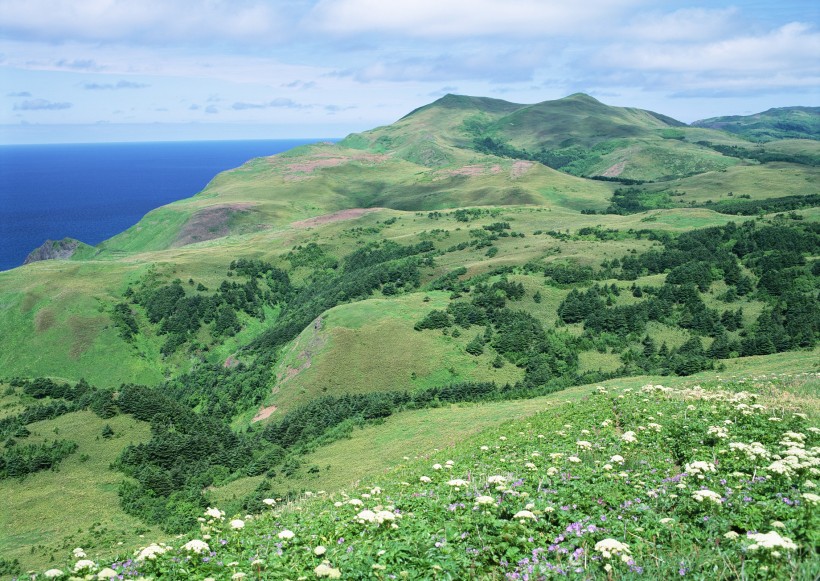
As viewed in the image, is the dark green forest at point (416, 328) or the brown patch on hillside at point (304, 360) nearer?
the dark green forest at point (416, 328)

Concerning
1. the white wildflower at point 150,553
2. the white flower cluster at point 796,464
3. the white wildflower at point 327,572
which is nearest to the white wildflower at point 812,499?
the white flower cluster at point 796,464

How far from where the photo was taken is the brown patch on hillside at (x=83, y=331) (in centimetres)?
8606

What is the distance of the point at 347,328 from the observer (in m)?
70.8

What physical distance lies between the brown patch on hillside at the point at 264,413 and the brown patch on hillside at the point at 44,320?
53970mm

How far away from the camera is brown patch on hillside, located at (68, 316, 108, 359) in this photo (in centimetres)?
8606

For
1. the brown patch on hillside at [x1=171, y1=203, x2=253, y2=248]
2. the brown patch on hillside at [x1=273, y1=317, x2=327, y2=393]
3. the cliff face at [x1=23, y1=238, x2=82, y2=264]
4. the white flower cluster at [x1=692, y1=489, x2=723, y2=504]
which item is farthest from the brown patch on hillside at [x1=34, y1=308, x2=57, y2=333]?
the white flower cluster at [x1=692, y1=489, x2=723, y2=504]

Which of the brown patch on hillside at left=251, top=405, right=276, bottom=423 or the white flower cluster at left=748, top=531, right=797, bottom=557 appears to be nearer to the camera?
the white flower cluster at left=748, top=531, right=797, bottom=557

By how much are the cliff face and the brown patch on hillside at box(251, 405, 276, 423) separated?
135 metres

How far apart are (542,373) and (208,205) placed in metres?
170

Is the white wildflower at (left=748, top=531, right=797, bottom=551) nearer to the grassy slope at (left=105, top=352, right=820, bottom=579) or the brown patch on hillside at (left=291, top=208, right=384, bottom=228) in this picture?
the grassy slope at (left=105, top=352, right=820, bottom=579)

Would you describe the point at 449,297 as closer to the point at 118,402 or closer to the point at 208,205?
the point at 118,402

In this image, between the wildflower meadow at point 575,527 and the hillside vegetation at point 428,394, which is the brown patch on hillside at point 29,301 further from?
the wildflower meadow at point 575,527

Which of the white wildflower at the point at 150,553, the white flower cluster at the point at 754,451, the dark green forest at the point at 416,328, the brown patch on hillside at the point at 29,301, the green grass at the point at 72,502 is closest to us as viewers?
the white wildflower at the point at 150,553

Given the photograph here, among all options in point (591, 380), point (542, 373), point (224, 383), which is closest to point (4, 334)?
point (224, 383)
